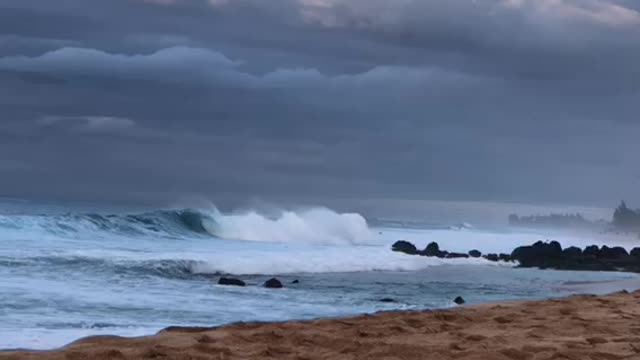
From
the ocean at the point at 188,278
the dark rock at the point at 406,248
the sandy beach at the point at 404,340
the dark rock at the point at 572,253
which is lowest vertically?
the sandy beach at the point at 404,340

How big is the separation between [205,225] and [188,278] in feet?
64.6

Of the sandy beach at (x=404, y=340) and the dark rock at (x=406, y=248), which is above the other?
the dark rock at (x=406, y=248)

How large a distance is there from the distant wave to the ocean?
0.08 m

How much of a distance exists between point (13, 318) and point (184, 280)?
7.97 meters

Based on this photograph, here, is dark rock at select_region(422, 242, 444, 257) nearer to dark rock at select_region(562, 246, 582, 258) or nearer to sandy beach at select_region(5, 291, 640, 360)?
dark rock at select_region(562, 246, 582, 258)

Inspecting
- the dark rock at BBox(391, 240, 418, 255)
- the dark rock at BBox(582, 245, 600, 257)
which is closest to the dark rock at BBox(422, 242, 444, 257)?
the dark rock at BBox(391, 240, 418, 255)

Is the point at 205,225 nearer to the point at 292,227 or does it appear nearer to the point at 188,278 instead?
the point at 292,227

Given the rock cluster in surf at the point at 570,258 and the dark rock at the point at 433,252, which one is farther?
the dark rock at the point at 433,252

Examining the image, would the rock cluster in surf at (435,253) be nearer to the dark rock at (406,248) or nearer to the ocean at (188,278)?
the dark rock at (406,248)

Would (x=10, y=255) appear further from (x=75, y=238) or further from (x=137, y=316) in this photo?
(x=137, y=316)

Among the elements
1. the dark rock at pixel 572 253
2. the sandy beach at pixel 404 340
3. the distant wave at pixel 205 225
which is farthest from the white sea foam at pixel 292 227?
the sandy beach at pixel 404 340

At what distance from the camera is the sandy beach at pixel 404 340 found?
6562 mm

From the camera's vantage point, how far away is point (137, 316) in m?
11.7

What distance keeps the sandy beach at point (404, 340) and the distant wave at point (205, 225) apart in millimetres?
23364
